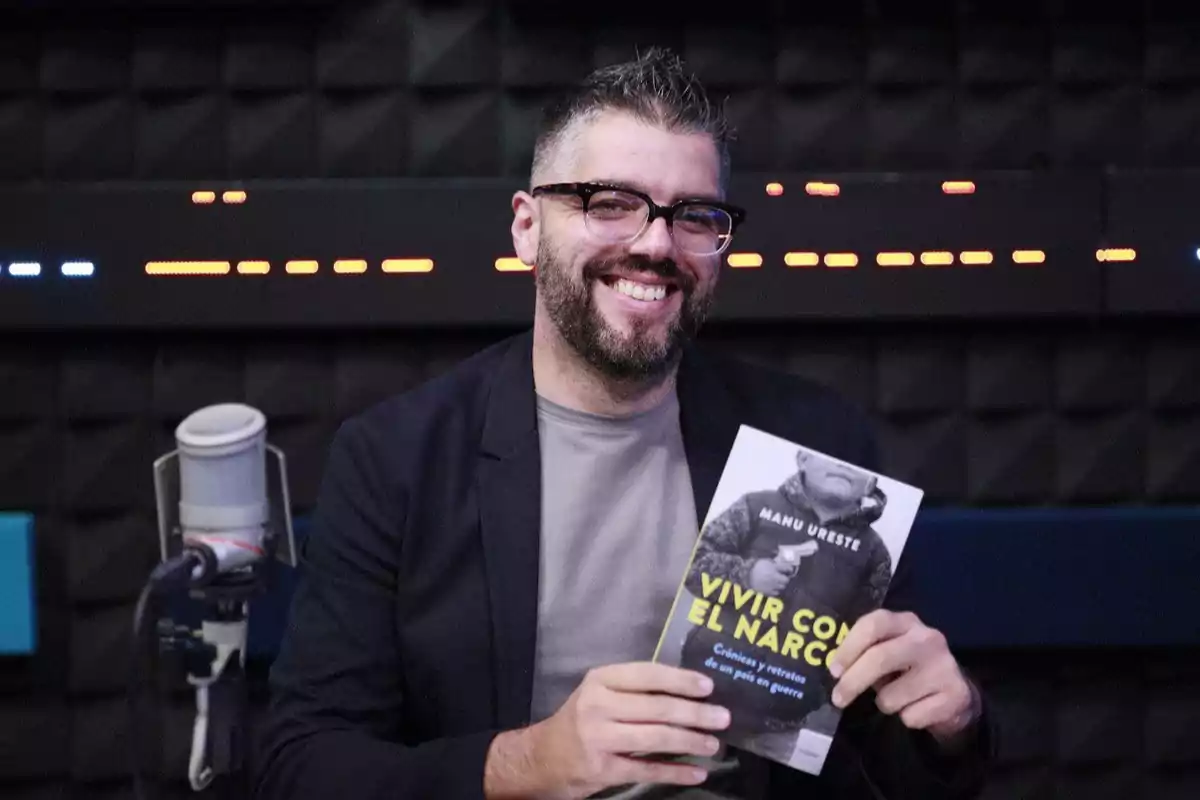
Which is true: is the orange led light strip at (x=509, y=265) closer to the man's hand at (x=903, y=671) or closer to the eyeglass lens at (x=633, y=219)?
the eyeglass lens at (x=633, y=219)

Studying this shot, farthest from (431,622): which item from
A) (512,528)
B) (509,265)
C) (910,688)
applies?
(509,265)

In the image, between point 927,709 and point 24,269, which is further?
point 24,269

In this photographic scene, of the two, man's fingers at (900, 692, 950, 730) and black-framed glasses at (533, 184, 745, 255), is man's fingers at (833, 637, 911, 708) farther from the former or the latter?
black-framed glasses at (533, 184, 745, 255)

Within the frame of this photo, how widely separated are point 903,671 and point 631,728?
0.29 m

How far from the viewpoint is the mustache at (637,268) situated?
4.02 feet

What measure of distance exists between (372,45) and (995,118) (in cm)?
109

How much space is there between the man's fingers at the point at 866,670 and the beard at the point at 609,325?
40 centimetres

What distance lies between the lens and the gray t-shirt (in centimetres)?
124

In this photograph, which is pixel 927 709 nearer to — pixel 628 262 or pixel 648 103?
pixel 628 262

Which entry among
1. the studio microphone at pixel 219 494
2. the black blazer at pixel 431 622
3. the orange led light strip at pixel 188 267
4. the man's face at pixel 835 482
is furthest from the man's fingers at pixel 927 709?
the orange led light strip at pixel 188 267

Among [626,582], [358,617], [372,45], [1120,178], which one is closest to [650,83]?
[626,582]

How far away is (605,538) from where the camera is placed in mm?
1271

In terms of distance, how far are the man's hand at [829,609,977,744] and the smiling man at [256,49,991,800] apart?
0.03 metres

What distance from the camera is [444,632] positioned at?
121 cm
